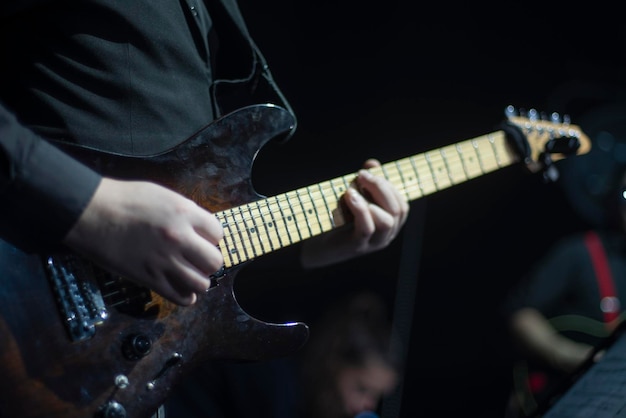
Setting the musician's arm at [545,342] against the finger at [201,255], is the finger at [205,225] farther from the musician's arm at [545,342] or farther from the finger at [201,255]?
the musician's arm at [545,342]

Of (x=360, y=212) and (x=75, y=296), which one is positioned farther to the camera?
(x=360, y=212)

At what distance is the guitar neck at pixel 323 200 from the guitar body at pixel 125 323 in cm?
5

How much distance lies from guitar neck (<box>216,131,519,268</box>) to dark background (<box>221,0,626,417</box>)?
42 centimetres

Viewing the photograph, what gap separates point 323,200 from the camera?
1.43 metres

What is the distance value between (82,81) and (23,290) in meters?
0.40

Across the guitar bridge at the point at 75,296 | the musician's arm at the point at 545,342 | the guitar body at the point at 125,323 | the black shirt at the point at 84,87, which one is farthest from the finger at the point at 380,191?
the musician's arm at the point at 545,342

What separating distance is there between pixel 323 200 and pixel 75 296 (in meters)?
0.62

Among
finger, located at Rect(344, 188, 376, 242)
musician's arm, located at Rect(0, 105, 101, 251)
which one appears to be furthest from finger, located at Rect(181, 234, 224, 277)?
finger, located at Rect(344, 188, 376, 242)

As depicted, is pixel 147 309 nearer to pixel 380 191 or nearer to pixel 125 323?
pixel 125 323

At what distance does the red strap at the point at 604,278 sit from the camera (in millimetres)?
3082

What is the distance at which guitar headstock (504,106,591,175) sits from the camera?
1887 mm

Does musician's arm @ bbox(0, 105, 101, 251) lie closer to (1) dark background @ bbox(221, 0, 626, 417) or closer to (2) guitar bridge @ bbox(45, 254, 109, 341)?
(2) guitar bridge @ bbox(45, 254, 109, 341)

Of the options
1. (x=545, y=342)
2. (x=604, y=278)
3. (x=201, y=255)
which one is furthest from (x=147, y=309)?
(x=604, y=278)

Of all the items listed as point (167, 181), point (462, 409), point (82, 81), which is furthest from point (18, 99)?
point (462, 409)
